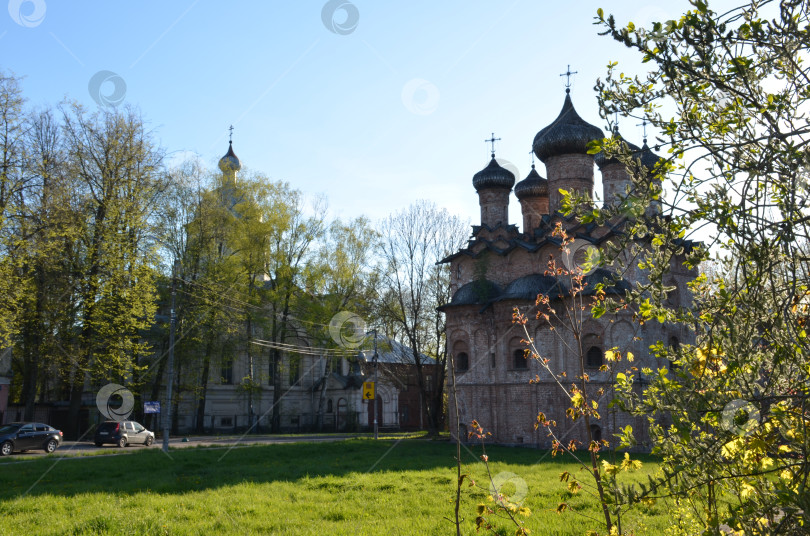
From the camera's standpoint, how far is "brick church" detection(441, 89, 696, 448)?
24.4 m

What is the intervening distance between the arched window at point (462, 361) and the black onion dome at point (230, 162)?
1719 centimetres

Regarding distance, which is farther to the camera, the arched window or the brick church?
the arched window

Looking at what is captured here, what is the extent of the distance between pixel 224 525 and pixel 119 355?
640 inches

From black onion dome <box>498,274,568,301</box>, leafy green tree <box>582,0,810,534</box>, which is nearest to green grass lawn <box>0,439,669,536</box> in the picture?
leafy green tree <box>582,0,810,534</box>

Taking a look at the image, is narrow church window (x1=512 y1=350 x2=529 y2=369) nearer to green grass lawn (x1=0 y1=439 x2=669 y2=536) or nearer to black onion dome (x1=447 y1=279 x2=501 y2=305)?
black onion dome (x1=447 y1=279 x2=501 y2=305)

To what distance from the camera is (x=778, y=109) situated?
3.36 meters

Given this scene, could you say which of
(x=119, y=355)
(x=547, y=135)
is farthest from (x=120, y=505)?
(x=547, y=135)

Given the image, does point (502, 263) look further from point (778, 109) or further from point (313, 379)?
point (778, 109)

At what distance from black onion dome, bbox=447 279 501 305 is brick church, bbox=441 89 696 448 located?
4 cm

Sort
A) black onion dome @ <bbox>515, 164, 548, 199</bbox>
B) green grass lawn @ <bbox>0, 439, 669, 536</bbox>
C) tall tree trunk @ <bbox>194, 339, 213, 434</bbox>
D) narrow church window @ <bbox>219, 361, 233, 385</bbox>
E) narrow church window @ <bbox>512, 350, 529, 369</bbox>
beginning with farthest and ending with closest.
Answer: narrow church window @ <bbox>219, 361, 233, 385</bbox>, tall tree trunk @ <bbox>194, 339, 213, 434</bbox>, black onion dome @ <bbox>515, 164, 548, 199</bbox>, narrow church window @ <bbox>512, 350, 529, 369</bbox>, green grass lawn @ <bbox>0, 439, 669, 536</bbox>

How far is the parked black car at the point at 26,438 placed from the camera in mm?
19922

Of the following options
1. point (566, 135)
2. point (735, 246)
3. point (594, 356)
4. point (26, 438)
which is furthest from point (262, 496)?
point (566, 135)

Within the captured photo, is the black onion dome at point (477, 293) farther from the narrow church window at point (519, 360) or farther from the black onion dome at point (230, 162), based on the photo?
the black onion dome at point (230, 162)

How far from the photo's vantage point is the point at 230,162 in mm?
37719
